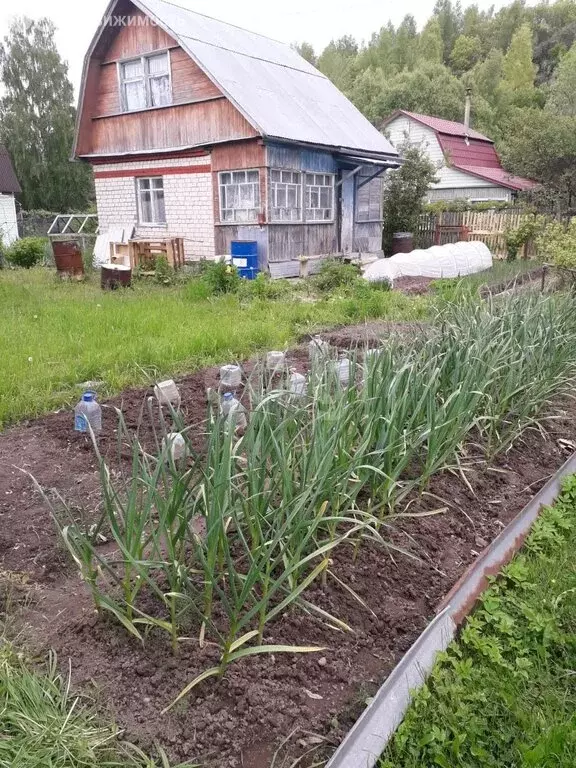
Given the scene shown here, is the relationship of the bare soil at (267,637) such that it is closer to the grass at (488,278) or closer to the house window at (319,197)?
the grass at (488,278)

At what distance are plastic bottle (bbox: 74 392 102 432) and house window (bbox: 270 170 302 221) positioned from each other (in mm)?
8513

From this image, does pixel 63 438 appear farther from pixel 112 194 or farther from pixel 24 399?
pixel 112 194

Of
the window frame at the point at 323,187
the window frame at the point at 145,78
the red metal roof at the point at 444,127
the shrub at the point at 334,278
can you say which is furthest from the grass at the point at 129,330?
the red metal roof at the point at 444,127

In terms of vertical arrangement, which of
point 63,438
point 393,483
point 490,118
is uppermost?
point 490,118

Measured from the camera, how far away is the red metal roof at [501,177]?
22562 mm

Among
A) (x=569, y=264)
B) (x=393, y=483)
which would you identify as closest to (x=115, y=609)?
(x=393, y=483)

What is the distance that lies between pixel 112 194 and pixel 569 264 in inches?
410

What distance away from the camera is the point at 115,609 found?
5.22 feet

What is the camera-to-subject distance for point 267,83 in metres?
12.3

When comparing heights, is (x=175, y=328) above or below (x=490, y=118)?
below

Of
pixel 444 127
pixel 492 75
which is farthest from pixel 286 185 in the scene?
pixel 492 75

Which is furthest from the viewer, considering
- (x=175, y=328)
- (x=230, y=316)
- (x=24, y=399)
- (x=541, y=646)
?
(x=230, y=316)

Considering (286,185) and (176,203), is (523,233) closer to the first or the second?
(286,185)

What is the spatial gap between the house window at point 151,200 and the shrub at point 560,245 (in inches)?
318
